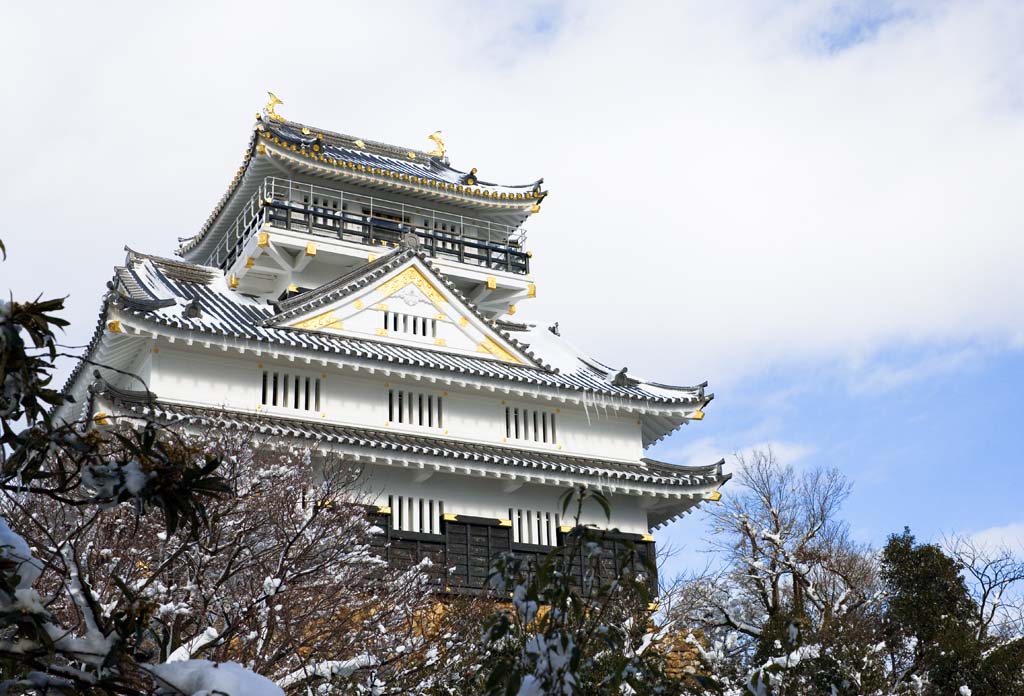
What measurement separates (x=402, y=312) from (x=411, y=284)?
0.78 meters

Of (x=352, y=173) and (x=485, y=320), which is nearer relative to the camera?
(x=485, y=320)

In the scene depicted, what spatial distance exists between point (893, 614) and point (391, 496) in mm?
10085

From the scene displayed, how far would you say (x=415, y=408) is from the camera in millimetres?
25969

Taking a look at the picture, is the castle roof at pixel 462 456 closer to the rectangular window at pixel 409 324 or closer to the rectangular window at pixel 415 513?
the rectangular window at pixel 415 513

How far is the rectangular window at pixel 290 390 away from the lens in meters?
24.6

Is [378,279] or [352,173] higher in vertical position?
[352,173]

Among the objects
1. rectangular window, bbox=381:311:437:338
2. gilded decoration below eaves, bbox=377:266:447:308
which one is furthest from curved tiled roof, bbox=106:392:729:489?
gilded decoration below eaves, bbox=377:266:447:308

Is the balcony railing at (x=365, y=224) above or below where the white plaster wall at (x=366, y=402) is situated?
above

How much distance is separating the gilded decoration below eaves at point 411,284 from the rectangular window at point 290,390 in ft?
10.6

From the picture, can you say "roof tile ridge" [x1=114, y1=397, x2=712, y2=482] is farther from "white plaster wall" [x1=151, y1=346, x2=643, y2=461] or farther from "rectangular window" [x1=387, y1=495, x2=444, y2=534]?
"rectangular window" [x1=387, y1=495, x2=444, y2=534]

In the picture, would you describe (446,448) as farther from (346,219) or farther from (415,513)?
(346,219)

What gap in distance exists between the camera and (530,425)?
2723cm

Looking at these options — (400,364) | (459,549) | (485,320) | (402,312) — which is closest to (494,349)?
(485,320)

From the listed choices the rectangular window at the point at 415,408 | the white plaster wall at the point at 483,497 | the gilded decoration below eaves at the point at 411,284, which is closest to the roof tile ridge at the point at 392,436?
the rectangular window at the point at 415,408
